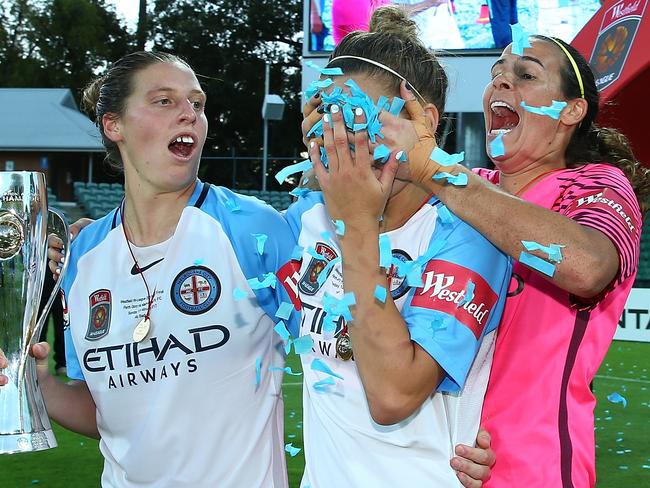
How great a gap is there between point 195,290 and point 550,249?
92 centimetres

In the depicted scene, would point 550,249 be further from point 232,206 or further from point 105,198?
point 105,198

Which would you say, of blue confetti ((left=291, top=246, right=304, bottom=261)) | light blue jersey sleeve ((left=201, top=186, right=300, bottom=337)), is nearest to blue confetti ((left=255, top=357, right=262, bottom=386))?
light blue jersey sleeve ((left=201, top=186, right=300, bottom=337))

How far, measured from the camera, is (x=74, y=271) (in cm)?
237

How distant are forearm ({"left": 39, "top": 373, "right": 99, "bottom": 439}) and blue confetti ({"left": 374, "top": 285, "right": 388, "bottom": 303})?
3.88ft

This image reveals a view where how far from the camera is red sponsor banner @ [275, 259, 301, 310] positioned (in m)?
1.90

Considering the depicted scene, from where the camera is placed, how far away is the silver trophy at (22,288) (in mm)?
2070

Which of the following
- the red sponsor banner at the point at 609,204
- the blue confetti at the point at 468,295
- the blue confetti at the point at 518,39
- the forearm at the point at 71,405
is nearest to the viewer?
the blue confetti at the point at 468,295


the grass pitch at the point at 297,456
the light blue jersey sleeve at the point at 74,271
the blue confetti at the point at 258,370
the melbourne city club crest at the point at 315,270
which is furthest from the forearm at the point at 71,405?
the grass pitch at the point at 297,456

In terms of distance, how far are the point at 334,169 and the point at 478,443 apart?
602 mm

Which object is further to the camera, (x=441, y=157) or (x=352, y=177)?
(x=441, y=157)

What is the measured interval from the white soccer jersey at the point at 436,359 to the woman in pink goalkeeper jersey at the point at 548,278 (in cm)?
6

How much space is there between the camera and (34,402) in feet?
6.89

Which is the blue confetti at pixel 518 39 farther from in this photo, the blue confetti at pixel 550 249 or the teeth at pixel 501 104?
the blue confetti at pixel 550 249

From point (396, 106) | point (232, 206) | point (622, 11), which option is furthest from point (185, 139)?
point (622, 11)
